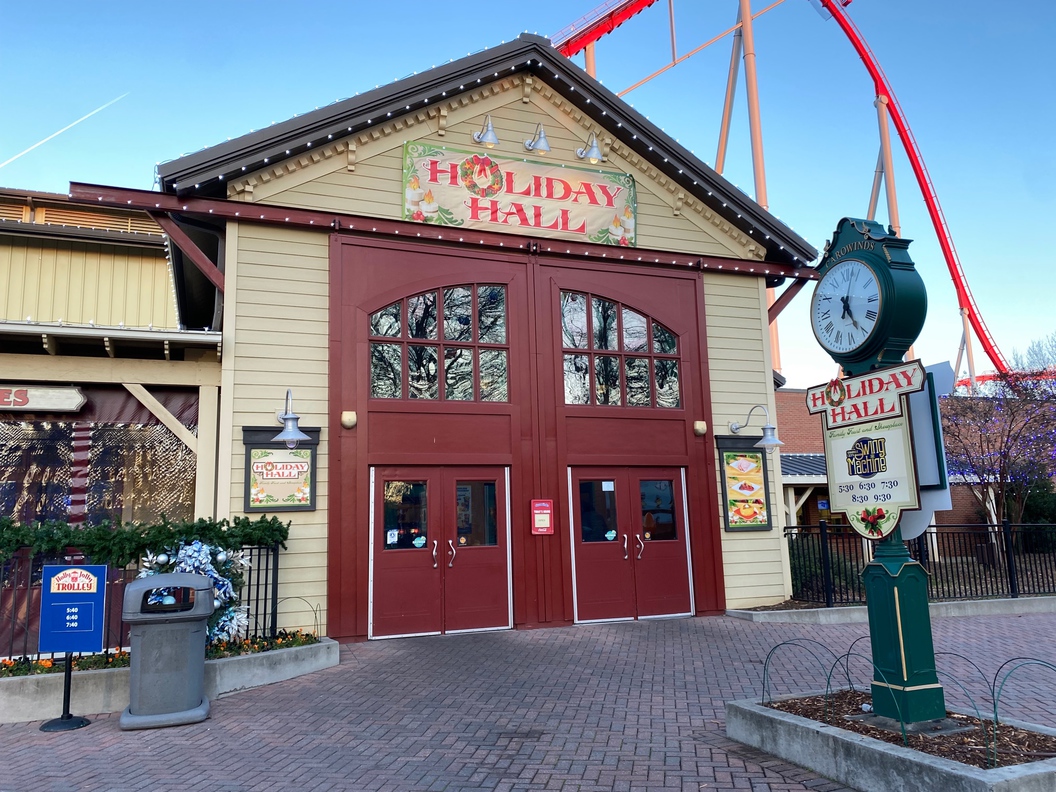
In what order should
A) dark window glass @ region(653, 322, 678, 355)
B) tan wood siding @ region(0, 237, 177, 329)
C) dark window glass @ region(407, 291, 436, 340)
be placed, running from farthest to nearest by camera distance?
1. tan wood siding @ region(0, 237, 177, 329)
2. dark window glass @ region(653, 322, 678, 355)
3. dark window glass @ region(407, 291, 436, 340)

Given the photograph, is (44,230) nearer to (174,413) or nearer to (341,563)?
(174,413)

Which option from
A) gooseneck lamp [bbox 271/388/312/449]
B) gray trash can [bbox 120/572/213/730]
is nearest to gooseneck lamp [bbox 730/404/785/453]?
gooseneck lamp [bbox 271/388/312/449]

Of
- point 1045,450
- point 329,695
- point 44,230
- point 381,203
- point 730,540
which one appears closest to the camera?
point 329,695

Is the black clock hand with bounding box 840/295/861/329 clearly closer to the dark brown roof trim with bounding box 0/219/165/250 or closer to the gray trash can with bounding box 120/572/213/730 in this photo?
the gray trash can with bounding box 120/572/213/730

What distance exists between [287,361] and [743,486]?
764 cm

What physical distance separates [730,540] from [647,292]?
14.4 ft

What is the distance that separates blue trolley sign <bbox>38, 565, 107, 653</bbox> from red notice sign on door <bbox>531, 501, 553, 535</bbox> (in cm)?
601

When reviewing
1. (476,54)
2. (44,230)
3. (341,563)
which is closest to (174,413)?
(341,563)

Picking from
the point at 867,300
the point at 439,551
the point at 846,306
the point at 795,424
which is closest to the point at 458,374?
the point at 439,551

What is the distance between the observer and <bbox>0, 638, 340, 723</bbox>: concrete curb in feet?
23.7

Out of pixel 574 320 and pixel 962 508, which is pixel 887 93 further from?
pixel 574 320

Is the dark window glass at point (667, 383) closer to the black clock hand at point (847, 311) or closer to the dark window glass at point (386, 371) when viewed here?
the dark window glass at point (386, 371)

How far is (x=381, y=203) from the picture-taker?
11.9 m

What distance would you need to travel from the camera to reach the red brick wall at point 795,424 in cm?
2795
